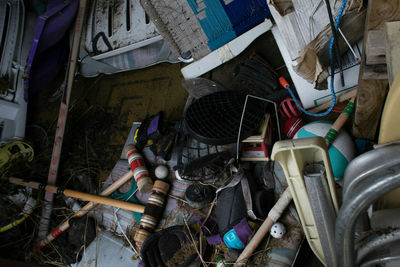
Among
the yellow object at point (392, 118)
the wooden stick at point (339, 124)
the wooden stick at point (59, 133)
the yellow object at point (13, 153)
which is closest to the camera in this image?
the yellow object at point (392, 118)

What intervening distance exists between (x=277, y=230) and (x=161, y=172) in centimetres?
103

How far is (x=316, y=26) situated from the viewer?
1.58m

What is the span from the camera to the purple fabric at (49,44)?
3.05 meters

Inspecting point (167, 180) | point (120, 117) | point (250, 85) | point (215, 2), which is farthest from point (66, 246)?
point (215, 2)

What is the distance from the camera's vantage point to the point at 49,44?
10.8 ft

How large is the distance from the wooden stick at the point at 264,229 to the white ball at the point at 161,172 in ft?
2.95

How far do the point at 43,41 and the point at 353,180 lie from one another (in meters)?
Result: 3.32

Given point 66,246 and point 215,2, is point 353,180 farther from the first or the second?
point 66,246

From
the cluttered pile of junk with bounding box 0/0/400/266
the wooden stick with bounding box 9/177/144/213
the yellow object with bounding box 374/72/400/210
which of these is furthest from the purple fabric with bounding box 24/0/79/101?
the yellow object with bounding box 374/72/400/210

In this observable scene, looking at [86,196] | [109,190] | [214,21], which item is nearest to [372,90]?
[214,21]

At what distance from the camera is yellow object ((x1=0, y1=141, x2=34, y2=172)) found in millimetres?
2882

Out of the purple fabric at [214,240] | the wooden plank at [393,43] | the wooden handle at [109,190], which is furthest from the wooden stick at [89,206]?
the wooden plank at [393,43]

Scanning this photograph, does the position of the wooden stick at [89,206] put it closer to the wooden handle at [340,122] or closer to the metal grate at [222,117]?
the metal grate at [222,117]

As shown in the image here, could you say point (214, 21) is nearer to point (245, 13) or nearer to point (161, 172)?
point (245, 13)
